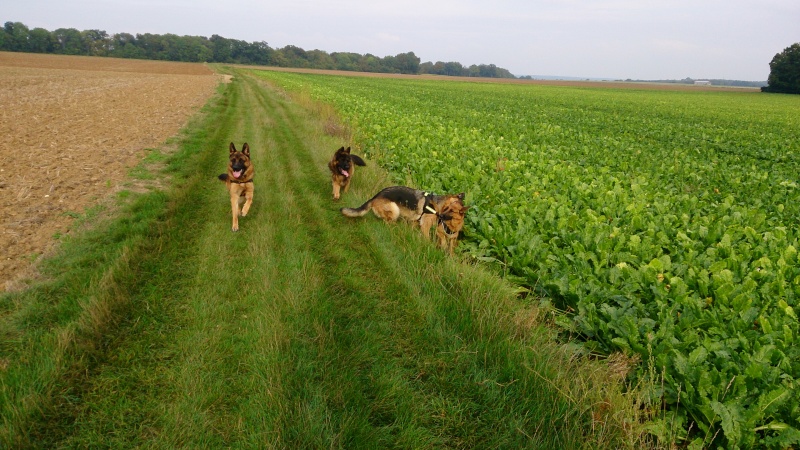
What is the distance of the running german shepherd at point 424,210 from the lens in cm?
601

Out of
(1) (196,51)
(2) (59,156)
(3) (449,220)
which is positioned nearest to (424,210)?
(3) (449,220)

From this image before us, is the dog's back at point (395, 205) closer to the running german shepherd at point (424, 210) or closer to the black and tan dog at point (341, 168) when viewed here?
the running german shepherd at point (424, 210)

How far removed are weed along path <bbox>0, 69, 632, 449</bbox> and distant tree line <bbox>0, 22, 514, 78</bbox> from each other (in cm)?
14270

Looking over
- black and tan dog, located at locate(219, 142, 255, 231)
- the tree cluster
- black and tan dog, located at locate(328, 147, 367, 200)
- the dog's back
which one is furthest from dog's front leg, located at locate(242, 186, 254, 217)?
the tree cluster

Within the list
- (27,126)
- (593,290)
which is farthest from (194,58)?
(593,290)

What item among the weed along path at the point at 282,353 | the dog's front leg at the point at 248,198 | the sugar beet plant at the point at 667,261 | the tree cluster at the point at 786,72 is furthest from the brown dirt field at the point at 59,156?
the tree cluster at the point at 786,72

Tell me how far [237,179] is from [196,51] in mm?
148856

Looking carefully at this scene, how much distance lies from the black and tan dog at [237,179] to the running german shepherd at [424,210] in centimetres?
174

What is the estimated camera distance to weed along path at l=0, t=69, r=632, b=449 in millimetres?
2969

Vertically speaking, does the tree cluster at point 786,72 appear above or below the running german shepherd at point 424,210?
above

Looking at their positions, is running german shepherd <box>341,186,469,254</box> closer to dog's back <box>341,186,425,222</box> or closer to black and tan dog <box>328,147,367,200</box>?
dog's back <box>341,186,425,222</box>

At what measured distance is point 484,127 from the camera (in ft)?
60.6

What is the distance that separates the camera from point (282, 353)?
372 centimetres

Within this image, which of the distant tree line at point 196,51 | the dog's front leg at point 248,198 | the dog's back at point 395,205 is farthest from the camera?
the distant tree line at point 196,51
